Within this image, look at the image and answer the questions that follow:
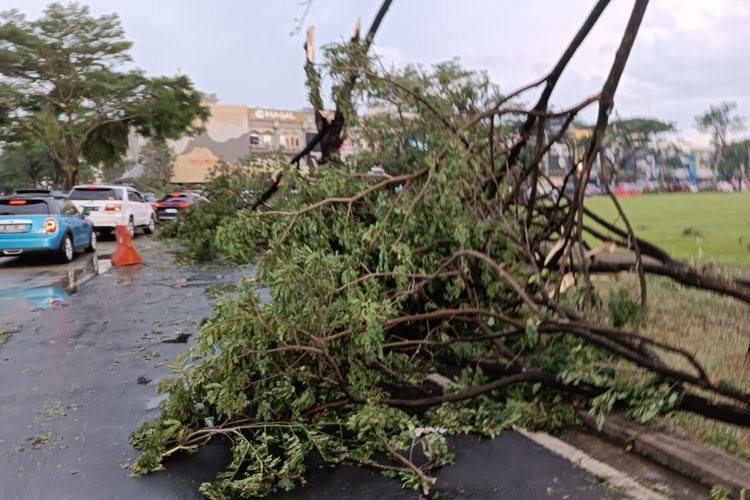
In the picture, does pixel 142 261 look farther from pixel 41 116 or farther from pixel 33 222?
pixel 41 116

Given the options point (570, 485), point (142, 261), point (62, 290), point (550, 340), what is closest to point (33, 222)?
point (142, 261)

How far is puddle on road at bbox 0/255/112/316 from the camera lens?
1027cm

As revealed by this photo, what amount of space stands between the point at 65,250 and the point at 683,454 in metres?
14.5

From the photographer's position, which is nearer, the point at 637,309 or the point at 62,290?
the point at 637,309

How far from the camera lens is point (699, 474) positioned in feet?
12.5

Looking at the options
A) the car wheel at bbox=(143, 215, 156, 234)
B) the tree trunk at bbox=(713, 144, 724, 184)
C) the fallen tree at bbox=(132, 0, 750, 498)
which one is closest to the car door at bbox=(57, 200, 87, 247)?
the car wheel at bbox=(143, 215, 156, 234)

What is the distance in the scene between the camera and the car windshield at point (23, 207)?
14687mm

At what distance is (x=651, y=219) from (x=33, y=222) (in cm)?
1796

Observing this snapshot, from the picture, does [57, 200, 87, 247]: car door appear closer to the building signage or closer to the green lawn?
the green lawn

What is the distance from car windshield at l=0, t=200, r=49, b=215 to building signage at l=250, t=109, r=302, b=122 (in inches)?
3227

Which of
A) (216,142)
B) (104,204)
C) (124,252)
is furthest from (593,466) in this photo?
Result: (216,142)

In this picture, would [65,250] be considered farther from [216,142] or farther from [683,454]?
[216,142]

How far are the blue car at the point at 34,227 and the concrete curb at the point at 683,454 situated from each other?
13.5 meters

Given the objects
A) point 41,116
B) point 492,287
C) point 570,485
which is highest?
point 41,116
